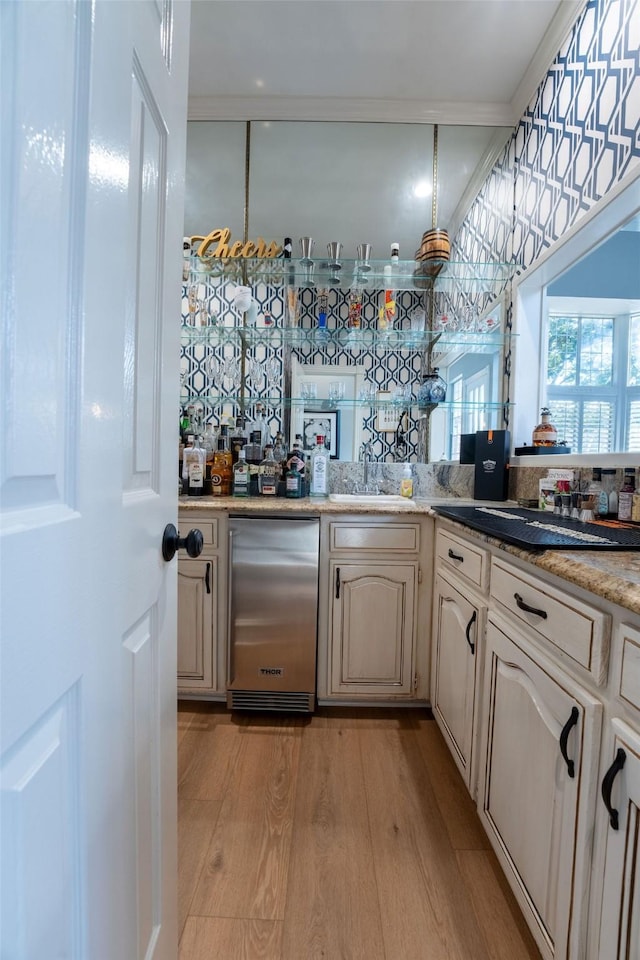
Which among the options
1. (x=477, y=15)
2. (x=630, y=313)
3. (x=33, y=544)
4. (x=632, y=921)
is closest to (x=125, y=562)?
(x=33, y=544)

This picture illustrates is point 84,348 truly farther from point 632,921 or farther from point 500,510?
point 500,510

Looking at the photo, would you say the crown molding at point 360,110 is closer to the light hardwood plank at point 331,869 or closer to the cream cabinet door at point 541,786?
the cream cabinet door at point 541,786

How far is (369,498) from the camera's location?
235cm

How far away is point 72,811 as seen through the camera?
0.44 m

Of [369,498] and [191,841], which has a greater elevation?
[369,498]

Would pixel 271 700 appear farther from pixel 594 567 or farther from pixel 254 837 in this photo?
pixel 594 567

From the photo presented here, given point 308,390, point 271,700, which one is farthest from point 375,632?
point 308,390

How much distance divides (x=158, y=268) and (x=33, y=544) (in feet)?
1.69

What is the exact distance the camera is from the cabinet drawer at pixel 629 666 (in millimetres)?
656

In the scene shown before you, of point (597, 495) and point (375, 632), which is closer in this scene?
point (597, 495)

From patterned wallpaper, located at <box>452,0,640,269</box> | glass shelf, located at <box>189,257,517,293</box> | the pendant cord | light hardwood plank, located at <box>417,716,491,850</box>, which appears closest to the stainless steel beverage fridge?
light hardwood plank, located at <box>417,716,491,850</box>

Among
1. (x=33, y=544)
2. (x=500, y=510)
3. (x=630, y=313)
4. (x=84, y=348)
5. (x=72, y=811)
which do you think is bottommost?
(x=72, y=811)

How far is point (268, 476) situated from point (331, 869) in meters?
1.56

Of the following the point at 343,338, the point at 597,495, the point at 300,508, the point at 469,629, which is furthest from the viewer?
the point at 343,338
